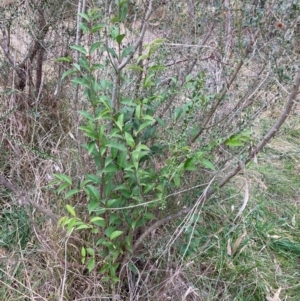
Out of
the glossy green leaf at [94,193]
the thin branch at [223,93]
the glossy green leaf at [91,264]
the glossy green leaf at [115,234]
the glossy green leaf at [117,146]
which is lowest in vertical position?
the glossy green leaf at [91,264]

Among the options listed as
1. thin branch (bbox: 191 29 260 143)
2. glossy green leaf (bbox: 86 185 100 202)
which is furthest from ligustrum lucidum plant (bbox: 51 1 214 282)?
thin branch (bbox: 191 29 260 143)

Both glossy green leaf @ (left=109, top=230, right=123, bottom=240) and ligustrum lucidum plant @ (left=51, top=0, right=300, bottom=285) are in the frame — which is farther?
glossy green leaf @ (left=109, top=230, right=123, bottom=240)

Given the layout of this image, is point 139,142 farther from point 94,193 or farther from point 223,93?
point 223,93

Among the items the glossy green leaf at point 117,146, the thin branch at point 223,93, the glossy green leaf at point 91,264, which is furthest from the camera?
the glossy green leaf at point 91,264

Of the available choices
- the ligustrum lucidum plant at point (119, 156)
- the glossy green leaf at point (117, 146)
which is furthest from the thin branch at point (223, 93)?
the glossy green leaf at point (117, 146)

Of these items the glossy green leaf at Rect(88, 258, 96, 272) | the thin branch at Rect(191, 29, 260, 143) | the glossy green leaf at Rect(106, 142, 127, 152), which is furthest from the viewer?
the glossy green leaf at Rect(88, 258, 96, 272)

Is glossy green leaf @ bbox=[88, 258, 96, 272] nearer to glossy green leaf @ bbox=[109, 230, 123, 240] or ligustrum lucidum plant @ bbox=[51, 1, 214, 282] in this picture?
ligustrum lucidum plant @ bbox=[51, 1, 214, 282]

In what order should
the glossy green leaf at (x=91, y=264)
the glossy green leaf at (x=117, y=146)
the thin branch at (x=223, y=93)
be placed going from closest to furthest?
1. the glossy green leaf at (x=117, y=146)
2. the thin branch at (x=223, y=93)
3. the glossy green leaf at (x=91, y=264)

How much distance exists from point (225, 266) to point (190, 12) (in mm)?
1499

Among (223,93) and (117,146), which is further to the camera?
(223,93)

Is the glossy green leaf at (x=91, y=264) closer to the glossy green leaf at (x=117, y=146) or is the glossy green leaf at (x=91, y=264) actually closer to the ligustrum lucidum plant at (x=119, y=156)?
the ligustrum lucidum plant at (x=119, y=156)

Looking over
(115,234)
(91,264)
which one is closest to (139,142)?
(115,234)

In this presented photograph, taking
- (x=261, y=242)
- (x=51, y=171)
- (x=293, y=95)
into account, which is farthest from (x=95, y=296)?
(x=293, y=95)

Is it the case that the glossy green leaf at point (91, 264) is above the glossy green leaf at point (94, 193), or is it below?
below
